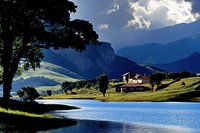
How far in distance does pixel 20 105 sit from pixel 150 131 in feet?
A: 204

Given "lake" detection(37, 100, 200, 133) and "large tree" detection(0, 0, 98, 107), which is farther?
"lake" detection(37, 100, 200, 133)

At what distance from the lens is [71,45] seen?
2366 inches

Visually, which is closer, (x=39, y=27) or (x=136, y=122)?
(x=39, y=27)

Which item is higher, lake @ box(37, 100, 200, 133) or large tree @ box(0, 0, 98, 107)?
large tree @ box(0, 0, 98, 107)

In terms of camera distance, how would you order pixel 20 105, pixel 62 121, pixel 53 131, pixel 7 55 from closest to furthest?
pixel 53 131
pixel 7 55
pixel 62 121
pixel 20 105

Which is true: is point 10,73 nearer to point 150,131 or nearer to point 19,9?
point 19,9

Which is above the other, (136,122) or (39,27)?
(39,27)

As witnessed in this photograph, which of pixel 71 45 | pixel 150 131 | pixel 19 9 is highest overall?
pixel 19 9

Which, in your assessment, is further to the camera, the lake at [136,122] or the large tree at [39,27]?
the lake at [136,122]

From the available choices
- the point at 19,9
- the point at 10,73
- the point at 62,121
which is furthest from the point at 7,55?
the point at 62,121

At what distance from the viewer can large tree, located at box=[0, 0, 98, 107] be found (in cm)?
5409

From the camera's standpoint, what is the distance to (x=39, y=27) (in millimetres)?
57969

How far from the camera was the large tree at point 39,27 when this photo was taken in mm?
54094

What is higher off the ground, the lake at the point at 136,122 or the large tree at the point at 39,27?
the large tree at the point at 39,27
